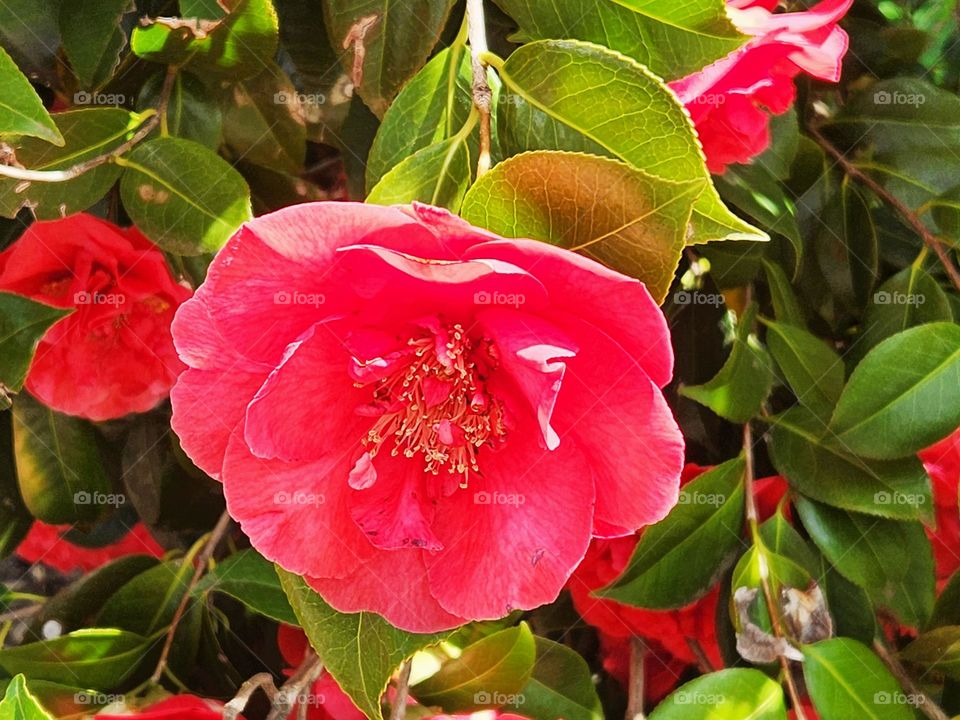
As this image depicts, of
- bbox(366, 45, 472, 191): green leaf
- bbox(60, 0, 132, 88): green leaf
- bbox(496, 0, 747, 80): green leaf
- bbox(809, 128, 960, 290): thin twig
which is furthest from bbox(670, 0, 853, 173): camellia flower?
bbox(60, 0, 132, 88): green leaf

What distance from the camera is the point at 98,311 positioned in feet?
2.14

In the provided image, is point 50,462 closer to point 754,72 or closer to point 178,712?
point 178,712

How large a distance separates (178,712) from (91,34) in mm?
427

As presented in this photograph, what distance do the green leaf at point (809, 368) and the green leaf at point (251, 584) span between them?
413 millimetres

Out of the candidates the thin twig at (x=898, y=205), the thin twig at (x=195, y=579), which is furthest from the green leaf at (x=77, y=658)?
the thin twig at (x=898, y=205)

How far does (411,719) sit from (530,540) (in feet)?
0.84

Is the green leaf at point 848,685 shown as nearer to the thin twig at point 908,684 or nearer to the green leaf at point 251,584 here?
the thin twig at point 908,684

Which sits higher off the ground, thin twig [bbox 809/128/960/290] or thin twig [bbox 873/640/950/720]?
→ thin twig [bbox 809/128/960/290]

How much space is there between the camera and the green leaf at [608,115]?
41cm

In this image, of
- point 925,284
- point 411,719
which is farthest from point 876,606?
point 411,719

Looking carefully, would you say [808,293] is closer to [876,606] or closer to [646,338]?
[876,606]

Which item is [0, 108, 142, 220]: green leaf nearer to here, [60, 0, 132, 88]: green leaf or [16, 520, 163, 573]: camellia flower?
[60, 0, 132, 88]: green leaf

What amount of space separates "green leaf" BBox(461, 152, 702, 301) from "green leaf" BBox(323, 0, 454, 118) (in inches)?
7.4

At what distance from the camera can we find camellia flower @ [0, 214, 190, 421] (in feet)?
2.08
